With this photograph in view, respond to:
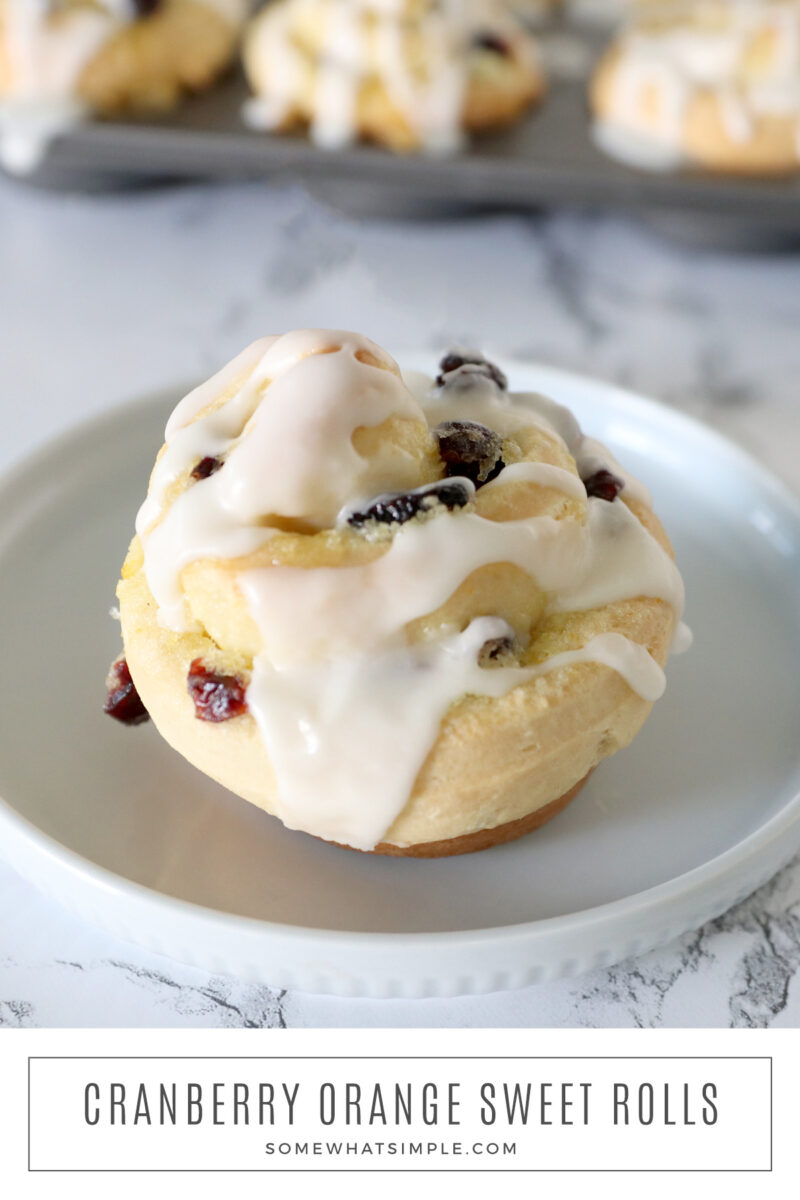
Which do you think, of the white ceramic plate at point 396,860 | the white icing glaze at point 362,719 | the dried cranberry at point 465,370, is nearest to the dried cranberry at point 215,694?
the white icing glaze at point 362,719

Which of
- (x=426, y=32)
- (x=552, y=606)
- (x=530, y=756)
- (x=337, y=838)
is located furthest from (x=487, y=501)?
(x=426, y=32)

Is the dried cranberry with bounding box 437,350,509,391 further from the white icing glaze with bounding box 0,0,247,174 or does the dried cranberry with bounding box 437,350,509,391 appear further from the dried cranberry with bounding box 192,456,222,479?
the white icing glaze with bounding box 0,0,247,174

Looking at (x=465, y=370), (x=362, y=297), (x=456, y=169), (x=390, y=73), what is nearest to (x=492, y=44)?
(x=390, y=73)

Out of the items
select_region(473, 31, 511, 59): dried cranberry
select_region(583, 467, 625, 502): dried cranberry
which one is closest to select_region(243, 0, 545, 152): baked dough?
select_region(473, 31, 511, 59): dried cranberry

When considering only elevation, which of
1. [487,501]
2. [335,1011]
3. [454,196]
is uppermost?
[454,196]

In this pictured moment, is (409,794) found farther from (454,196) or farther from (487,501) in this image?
(454,196)

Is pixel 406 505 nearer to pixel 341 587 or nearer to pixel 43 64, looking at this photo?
pixel 341 587

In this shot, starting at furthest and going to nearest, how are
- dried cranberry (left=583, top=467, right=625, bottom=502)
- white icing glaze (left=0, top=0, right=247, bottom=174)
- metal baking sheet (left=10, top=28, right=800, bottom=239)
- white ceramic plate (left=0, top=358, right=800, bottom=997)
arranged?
white icing glaze (left=0, top=0, right=247, bottom=174) < metal baking sheet (left=10, top=28, right=800, bottom=239) < dried cranberry (left=583, top=467, right=625, bottom=502) < white ceramic plate (left=0, top=358, right=800, bottom=997)
